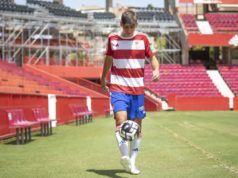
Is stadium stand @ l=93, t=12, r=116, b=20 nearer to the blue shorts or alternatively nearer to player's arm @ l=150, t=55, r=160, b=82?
player's arm @ l=150, t=55, r=160, b=82

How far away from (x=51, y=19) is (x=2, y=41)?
6723 millimetres

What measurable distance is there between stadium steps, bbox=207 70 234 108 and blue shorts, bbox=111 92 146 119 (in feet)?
155

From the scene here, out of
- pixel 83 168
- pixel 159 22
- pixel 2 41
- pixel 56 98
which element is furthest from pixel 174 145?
pixel 159 22

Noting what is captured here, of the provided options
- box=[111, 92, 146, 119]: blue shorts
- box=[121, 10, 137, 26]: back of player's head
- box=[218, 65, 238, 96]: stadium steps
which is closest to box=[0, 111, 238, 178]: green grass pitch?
box=[111, 92, 146, 119]: blue shorts

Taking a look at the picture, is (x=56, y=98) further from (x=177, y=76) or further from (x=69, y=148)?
(x=177, y=76)

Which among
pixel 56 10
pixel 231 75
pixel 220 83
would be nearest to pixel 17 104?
pixel 56 10

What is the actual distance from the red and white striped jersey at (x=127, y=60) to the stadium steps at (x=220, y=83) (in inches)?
1862

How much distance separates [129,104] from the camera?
25.8 feet

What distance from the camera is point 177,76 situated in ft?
190

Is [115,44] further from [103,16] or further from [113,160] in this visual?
[103,16]

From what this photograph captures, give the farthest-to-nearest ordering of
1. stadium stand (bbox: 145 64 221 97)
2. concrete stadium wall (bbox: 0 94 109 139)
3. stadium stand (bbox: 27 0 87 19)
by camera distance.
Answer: stadium stand (bbox: 27 0 87 19), stadium stand (bbox: 145 64 221 97), concrete stadium wall (bbox: 0 94 109 139)

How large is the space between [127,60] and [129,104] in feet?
2.09

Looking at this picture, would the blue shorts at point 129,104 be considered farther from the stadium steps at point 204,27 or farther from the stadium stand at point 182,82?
the stadium steps at point 204,27

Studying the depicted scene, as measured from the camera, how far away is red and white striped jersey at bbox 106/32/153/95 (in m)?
7.82
